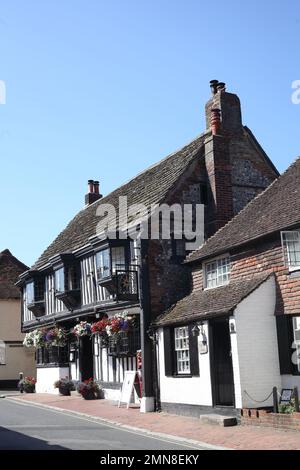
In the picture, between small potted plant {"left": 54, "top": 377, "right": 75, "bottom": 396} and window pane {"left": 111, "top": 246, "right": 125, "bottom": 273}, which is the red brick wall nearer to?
window pane {"left": 111, "top": 246, "right": 125, "bottom": 273}

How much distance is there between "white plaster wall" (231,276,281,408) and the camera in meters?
14.6

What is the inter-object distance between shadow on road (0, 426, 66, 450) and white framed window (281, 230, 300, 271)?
7431 millimetres

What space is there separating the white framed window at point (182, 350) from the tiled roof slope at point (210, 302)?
1.39 ft

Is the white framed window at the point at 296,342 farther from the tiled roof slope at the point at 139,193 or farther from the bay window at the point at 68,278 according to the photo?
the bay window at the point at 68,278


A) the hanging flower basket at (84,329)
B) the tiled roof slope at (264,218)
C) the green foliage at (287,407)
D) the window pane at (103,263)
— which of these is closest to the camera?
the green foliage at (287,407)

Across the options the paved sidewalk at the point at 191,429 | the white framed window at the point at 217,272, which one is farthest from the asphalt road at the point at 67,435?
the white framed window at the point at 217,272

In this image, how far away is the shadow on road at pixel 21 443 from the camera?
35.2ft

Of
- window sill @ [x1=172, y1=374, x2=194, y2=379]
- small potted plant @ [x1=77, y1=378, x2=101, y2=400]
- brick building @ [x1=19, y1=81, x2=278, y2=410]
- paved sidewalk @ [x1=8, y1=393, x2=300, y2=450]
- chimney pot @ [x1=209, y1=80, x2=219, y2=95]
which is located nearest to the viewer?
paved sidewalk @ [x1=8, y1=393, x2=300, y2=450]

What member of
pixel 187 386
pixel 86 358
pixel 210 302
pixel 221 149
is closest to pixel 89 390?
pixel 86 358

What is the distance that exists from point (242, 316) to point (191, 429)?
3.09m

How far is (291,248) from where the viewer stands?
1507cm

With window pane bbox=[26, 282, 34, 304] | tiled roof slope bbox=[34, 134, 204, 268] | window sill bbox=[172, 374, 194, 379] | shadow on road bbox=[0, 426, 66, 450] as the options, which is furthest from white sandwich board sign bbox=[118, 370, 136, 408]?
window pane bbox=[26, 282, 34, 304]

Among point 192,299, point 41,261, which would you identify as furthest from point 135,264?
point 41,261

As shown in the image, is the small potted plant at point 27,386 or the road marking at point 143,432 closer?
the road marking at point 143,432
